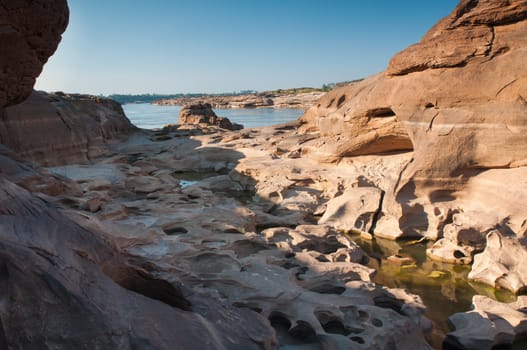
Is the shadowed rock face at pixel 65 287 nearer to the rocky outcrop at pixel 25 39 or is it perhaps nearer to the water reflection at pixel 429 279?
the rocky outcrop at pixel 25 39

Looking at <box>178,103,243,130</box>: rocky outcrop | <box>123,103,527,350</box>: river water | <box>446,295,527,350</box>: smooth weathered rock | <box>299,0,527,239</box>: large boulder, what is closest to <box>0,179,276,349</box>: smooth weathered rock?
<box>446,295,527,350</box>: smooth weathered rock

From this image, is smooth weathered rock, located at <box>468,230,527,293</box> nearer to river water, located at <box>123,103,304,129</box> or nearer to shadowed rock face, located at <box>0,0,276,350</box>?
shadowed rock face, located at <box>0,0,276,350</box>

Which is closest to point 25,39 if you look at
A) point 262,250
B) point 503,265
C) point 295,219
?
point 262,250

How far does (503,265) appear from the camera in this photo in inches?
264

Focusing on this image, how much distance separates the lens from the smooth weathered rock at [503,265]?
21.5 feet

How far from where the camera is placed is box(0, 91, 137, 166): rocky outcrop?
12391 millimetres

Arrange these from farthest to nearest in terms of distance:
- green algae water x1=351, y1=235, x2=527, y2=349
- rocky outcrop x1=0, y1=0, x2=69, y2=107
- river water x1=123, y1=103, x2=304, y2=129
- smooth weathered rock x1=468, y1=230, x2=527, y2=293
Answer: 1. river water x1=123, y1=103, x2=304, y2=129
2. smooth weathered rock x1=468, y1=230, x2=527, y2=293
3. green algae water x1=351, y1=235, x2=527, y2=349
4. rocky outcrop x1=0, y1=0, x2=69, y2=107

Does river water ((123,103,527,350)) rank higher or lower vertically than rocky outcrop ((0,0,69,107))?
lower

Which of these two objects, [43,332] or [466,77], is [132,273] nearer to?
[43,332]

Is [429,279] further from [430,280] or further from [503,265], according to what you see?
[503,265]

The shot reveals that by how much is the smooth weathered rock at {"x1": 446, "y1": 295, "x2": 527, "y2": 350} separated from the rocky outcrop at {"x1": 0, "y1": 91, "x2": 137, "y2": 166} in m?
11.5

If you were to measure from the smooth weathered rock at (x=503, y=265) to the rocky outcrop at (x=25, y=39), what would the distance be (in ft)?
21.9

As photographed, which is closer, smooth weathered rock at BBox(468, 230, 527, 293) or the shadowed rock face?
the shadowed rock face

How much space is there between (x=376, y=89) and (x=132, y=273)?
8.86 m
